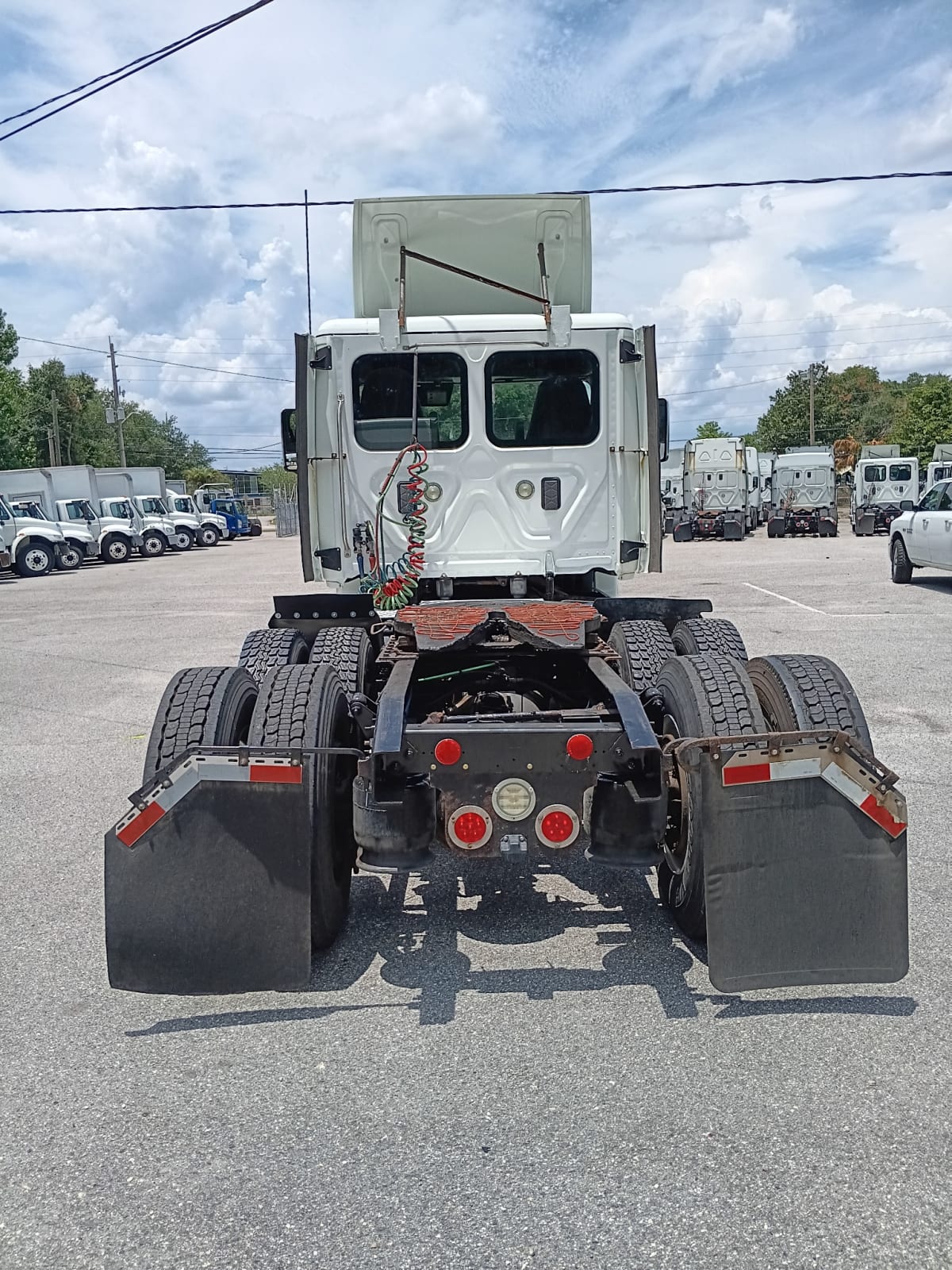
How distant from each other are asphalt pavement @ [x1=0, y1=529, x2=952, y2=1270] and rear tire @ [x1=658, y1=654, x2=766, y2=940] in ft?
A: 0.77

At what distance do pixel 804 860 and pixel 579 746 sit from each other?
0.79 m

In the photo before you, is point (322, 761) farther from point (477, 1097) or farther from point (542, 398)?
point (542, 398)

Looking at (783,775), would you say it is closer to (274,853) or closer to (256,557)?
(274,853)

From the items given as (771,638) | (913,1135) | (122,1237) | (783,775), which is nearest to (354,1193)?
(122,1237)

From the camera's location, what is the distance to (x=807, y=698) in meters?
3.98

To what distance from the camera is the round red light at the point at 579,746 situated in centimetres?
356

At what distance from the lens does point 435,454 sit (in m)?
6.06

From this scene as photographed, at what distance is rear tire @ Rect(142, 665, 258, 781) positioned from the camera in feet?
12.8

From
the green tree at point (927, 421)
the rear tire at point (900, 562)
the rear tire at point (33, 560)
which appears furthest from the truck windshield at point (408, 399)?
the green tree at point (927, 421)

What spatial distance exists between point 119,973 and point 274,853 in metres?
0.63

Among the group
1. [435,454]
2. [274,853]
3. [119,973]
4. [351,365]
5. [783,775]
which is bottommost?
[119,973]

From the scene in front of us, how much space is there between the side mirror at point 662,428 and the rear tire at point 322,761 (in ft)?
9.04

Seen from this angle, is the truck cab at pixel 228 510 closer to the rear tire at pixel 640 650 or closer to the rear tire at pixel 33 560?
the rear tire at pixel 33 560

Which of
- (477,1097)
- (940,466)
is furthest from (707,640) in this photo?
(940,466)
